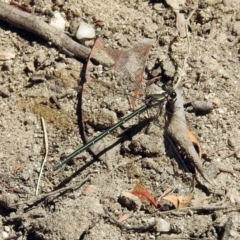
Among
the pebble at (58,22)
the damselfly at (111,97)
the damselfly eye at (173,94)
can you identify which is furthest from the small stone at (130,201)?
the pebble at (58,22)

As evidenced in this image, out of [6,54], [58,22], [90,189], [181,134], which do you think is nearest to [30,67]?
[6,54]

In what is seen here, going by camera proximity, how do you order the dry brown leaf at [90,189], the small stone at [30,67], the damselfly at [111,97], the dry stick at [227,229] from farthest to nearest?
the small stone at [30,67]
the damselfly at [111,97]
the dry brown leaf at [90,189]
the dry stick at [227,229]

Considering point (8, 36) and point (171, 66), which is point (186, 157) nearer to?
point (171, 66)

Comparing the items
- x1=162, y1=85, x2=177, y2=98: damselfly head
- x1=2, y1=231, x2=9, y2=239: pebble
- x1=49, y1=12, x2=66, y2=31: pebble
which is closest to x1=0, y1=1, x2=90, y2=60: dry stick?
x1=49, y1=12, x2=66, y2=31: pebble

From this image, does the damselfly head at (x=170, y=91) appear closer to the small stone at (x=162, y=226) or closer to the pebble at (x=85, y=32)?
the pebble at (x=85, y=32)

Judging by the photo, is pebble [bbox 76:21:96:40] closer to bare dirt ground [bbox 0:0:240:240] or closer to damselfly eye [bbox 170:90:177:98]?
bare dirt ground [bbox 0:0:240:240]

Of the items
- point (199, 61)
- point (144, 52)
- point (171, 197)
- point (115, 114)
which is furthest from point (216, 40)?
point (171, 197)

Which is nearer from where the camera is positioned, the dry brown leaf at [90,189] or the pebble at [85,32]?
the dry brown leaf at [90,189]
